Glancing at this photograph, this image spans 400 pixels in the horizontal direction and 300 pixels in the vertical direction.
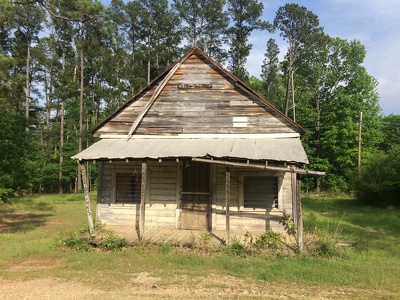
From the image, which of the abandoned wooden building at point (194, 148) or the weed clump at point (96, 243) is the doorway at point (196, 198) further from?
the weed clump at point (96, 243)

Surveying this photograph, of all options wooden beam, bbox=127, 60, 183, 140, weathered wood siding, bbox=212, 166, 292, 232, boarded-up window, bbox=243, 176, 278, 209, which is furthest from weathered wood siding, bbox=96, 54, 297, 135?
boarded-up window, bbox=243, 176, 278, 209

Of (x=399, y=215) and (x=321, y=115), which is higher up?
(x=321, y=115)

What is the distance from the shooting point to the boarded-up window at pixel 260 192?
1066cm

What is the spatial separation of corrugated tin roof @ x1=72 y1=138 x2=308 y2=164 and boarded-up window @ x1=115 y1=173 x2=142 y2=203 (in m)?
1.31

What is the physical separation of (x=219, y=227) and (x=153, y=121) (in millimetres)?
4547

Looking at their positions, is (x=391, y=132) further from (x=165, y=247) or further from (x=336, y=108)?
(x=165, y=247)

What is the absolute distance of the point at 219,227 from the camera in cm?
1072

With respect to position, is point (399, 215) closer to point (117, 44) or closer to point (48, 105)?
point (117, 44)

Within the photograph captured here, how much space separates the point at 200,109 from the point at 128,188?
12.9 feet

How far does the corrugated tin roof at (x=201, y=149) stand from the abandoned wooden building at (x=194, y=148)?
0.03m

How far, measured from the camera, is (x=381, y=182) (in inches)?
818

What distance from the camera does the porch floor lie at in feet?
30.1

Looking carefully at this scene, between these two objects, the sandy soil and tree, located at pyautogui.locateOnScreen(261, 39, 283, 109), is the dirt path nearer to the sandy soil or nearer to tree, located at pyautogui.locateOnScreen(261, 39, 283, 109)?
the sandy soil

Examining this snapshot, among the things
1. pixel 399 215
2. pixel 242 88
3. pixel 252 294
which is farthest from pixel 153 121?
pixel 399 215
